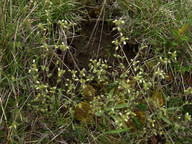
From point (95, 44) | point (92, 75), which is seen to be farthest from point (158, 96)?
point (95, 44)

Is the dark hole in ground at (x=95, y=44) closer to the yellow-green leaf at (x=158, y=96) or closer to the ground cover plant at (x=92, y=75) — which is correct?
the ground cover plant at (x=92, y=75)

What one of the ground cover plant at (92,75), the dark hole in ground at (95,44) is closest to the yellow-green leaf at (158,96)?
the ground cover plant at (92,75)

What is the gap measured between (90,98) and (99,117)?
0.67 ft

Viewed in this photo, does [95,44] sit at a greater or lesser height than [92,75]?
greater

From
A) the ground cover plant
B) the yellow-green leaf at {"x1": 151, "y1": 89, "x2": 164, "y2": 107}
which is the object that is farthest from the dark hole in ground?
the yellow-green leaf at {"x1": 151, "y1": 89, "x2": 164, "y2": 107}

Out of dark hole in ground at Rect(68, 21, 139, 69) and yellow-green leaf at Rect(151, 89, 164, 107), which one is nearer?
yellow-green leaf at Rect(151, 89, 164, 107)

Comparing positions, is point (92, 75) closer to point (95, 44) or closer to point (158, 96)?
point (95, 44)

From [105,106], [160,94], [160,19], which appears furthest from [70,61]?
[160,19]

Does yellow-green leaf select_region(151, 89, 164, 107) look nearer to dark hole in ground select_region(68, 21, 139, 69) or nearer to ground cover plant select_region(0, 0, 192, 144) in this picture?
ground cover plant select_region(0, 0, 192, 144)

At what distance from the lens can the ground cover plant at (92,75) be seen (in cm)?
195

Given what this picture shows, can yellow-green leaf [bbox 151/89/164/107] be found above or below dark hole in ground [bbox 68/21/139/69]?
below

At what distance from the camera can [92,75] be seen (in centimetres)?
223

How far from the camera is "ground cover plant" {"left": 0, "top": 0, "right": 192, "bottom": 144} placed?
1.95 m

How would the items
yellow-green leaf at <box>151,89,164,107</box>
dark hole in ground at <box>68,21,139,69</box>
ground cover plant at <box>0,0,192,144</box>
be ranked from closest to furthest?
ground cover plant at <box>0,0,192,144</box>, yellow-green leaf at <box>151,89,164,107</box>, dark hole in ground at <box>68,21,139,69</box>
